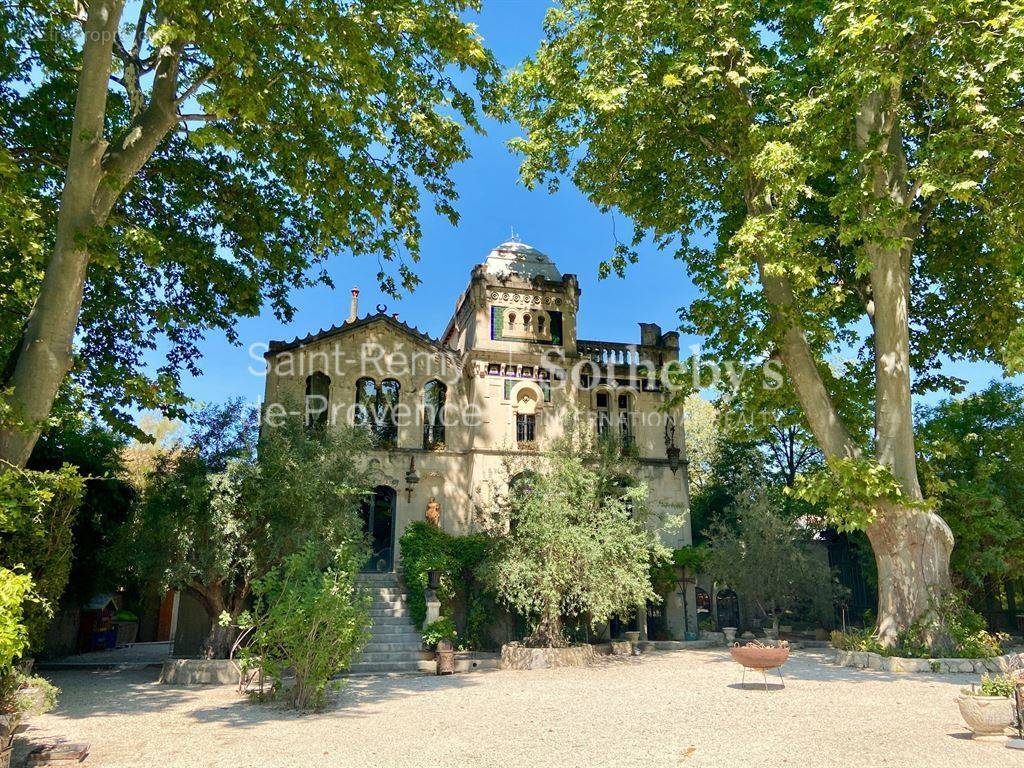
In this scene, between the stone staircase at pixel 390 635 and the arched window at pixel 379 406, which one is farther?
the arched window at pixel 379 406

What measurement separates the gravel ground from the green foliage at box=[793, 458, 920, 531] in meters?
3.00

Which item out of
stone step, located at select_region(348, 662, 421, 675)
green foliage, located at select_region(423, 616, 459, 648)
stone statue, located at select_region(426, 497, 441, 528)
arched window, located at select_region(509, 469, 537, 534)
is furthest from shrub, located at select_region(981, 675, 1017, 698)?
stone statue, located at select_region(426, 497, 441, 528)

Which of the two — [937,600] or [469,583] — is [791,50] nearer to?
[937,600]

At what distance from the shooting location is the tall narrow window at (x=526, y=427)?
2261 cm

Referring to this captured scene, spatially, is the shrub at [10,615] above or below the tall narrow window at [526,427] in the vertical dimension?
below

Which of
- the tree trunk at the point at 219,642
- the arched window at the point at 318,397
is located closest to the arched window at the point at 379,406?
the arched window at the point at 318,397

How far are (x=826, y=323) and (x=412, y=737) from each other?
14.5m

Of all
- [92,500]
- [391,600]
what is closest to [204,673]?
[391,600]

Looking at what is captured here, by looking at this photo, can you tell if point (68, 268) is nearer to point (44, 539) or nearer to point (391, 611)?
point (44, 539)

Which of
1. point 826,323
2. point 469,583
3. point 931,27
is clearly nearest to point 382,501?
point 469,583

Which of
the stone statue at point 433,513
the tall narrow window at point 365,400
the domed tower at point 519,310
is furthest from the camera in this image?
the domed tower at point 519,310

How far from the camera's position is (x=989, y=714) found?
7590mm

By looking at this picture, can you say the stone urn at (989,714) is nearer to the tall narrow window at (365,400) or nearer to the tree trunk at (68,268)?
the tree trunk at (68,268)

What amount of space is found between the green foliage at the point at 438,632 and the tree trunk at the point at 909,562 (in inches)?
376
